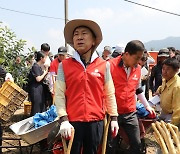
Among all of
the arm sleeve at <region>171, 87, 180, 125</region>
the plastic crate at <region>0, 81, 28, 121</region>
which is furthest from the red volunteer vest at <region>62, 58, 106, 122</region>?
the plastic crate at <region>0, 81, 28, 121</region>

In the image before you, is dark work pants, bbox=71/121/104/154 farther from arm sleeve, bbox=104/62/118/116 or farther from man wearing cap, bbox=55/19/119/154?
arm sleeve, bbox=104/62/118/116

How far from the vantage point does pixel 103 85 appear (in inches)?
116

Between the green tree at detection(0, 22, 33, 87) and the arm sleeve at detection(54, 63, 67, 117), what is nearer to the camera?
the arm sleeve at detection(54, 63, 67, 117)

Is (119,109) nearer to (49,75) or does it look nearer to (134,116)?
(134,116)

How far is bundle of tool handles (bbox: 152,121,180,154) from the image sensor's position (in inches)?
68.2

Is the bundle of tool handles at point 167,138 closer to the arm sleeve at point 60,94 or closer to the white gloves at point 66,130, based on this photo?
the white gloves at point 66,130

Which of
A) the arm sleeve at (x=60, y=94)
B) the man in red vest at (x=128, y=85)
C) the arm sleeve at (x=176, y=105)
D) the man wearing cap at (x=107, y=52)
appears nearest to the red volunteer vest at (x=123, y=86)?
the man in red vest at (x=128, y=85)

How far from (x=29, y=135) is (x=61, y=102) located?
132 cm

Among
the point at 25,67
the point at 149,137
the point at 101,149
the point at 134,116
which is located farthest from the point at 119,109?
the point at 25,67

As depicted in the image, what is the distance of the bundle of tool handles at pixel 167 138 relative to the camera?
1732mm

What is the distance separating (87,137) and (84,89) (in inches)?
18.4

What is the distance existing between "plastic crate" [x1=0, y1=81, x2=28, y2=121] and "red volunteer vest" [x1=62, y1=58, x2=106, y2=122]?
2429 mm

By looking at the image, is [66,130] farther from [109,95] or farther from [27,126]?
[27,126]

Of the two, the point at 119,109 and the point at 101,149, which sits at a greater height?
the point at 119,109
